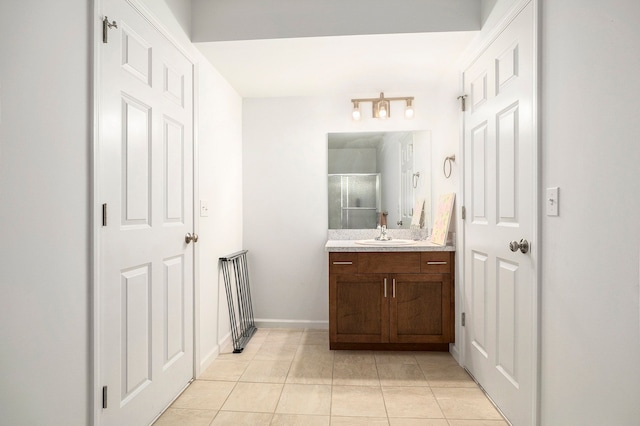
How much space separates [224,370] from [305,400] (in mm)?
715

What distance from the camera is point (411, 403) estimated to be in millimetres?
2014

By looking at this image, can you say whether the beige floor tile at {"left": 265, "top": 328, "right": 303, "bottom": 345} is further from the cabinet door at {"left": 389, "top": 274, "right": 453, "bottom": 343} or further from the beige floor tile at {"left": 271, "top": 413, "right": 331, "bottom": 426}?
the beige floor tile at {"left": 271, "top": 413, "right": 331, "bottom": 426}

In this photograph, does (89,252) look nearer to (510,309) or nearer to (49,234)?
(49,234)

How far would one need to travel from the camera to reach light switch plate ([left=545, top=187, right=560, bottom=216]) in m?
1.41

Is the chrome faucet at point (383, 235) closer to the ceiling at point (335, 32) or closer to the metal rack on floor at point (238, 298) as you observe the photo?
the metal rack on floor at point (238, 298)

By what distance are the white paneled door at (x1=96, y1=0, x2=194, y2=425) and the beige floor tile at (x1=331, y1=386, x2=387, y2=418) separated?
95 centimetres

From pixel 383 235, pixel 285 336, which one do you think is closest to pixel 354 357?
pixel 285 336

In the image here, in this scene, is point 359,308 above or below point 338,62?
below

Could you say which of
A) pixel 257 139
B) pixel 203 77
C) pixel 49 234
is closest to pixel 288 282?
pixel 257 139

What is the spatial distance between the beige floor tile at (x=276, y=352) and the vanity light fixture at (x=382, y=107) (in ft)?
6.92

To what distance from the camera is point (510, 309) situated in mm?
1804

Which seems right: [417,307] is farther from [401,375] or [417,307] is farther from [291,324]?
[291,324]

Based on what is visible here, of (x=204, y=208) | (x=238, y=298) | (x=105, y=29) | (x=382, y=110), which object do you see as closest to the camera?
(x=105, y=29)

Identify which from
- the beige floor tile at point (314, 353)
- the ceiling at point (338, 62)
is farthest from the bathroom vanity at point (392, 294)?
the ceiling at point (338, 62)
